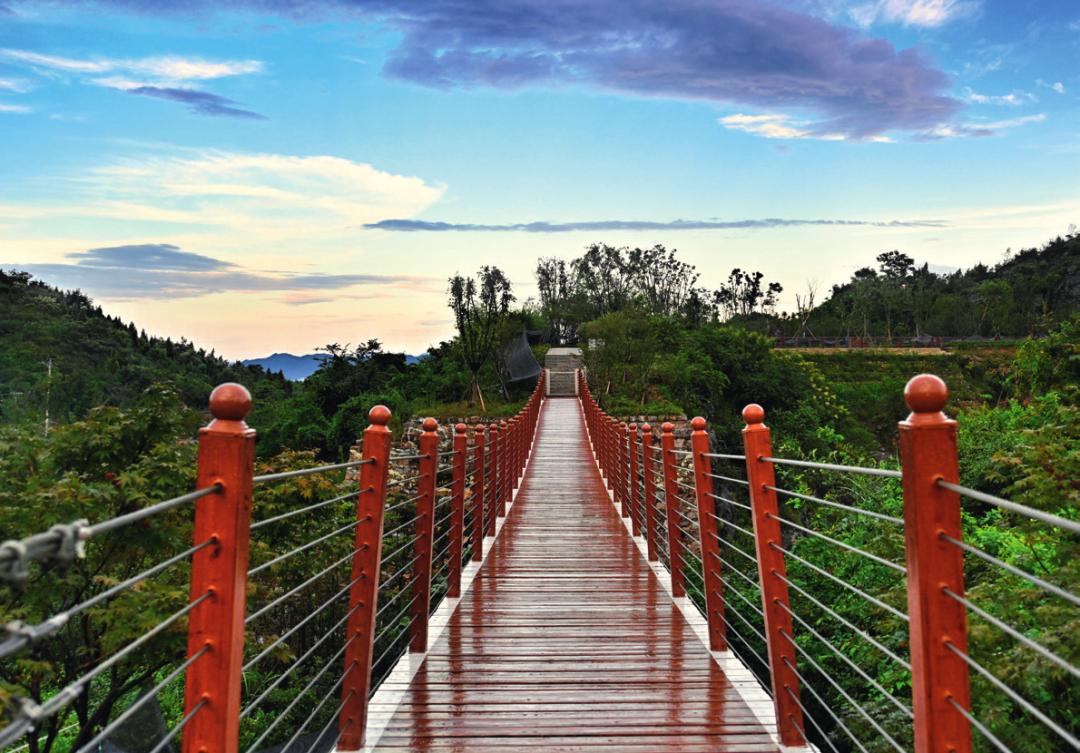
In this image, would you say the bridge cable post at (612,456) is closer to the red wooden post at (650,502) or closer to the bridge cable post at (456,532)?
the red wooden post at (650,502)

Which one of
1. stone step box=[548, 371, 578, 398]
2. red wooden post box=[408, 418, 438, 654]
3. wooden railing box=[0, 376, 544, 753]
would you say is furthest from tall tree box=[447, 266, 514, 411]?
wooden railing box=[0, 376, 544, 753]

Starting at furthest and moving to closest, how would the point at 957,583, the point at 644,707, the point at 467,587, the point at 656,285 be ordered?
the point at 656,285 < the point at 467,587 < the point at 644,707 < the point at 957,583

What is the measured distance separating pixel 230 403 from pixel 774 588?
2.20 meters

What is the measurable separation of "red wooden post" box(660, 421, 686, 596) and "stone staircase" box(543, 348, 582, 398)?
2759 cm

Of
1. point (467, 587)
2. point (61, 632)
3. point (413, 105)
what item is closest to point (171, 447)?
point (61, 632)

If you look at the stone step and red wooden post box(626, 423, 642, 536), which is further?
the stone step

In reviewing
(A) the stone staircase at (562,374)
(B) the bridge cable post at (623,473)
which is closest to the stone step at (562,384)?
(A) the stone staircase at (562,374)

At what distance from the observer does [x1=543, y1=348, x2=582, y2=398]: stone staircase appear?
34.6 meters

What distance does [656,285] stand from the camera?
72.2 metres

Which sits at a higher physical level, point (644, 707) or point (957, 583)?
point (957, 583)

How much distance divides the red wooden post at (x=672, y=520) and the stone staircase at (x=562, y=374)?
27591mm

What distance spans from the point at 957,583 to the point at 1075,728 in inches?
170

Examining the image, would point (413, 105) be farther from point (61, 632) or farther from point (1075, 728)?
point (1075, 728)

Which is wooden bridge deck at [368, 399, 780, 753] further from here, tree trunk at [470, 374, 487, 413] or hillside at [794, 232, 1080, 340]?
hillside at [794, 232, 1080, 340]
